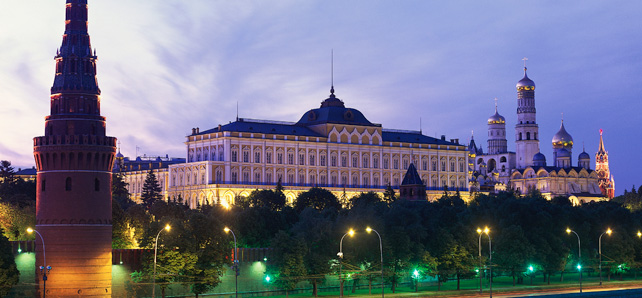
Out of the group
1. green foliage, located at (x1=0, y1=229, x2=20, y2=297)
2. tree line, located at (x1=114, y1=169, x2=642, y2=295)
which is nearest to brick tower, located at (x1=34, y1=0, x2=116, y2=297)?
green foliage, located at (x1=0, y1=229, x2=20, y2=297)

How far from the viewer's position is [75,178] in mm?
94625

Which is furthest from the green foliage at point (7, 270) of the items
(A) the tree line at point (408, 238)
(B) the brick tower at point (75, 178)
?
(A) the tree line at point (408, 238)

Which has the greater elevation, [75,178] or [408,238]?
[75,178]

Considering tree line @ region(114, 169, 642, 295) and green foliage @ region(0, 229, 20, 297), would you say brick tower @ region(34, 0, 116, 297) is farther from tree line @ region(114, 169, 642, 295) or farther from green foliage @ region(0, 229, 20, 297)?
tree line @ region(114, 169, 642, 295)

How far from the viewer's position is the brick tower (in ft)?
308

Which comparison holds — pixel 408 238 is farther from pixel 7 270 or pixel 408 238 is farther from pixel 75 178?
pixel 7 270

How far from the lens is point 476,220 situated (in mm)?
151625

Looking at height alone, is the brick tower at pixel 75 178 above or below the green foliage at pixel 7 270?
above

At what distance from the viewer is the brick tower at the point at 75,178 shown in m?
94.0

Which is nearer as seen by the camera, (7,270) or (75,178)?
(7,270)

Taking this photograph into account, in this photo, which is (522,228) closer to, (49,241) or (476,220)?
(476,220)

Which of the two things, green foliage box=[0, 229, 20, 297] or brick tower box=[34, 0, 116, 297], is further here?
brick tower box=[34, 0, 116, 297]

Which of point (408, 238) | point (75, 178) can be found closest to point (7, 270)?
point (75, 178)

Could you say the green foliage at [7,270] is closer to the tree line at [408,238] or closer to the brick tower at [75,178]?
the brick tower at [75,178]
